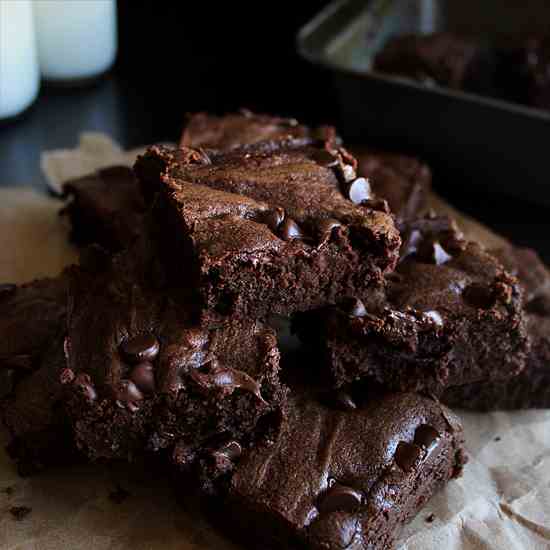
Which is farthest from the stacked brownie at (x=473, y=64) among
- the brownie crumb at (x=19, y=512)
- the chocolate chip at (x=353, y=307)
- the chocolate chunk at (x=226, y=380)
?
the brownie crumb at (x=19, y=512)

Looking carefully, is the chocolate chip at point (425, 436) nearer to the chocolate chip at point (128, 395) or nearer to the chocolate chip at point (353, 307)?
the chocolate chip at point (353, 307)

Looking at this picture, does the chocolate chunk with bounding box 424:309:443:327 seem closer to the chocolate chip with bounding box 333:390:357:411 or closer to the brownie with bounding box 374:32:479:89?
the chocolate chip with bounding box 333:390:357:411

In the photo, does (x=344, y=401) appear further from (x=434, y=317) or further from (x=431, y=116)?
(x=431, y=116)

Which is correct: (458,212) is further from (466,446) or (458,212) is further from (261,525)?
(261,525)

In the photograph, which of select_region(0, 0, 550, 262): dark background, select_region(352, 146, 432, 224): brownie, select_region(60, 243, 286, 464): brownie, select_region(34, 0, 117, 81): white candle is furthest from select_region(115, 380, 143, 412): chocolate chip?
select_region(34, 0, 117, 81): white candle

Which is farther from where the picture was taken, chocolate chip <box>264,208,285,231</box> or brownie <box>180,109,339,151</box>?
brownie <box>180,109,339,151</box>

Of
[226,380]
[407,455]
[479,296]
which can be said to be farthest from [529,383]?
[226,380]
